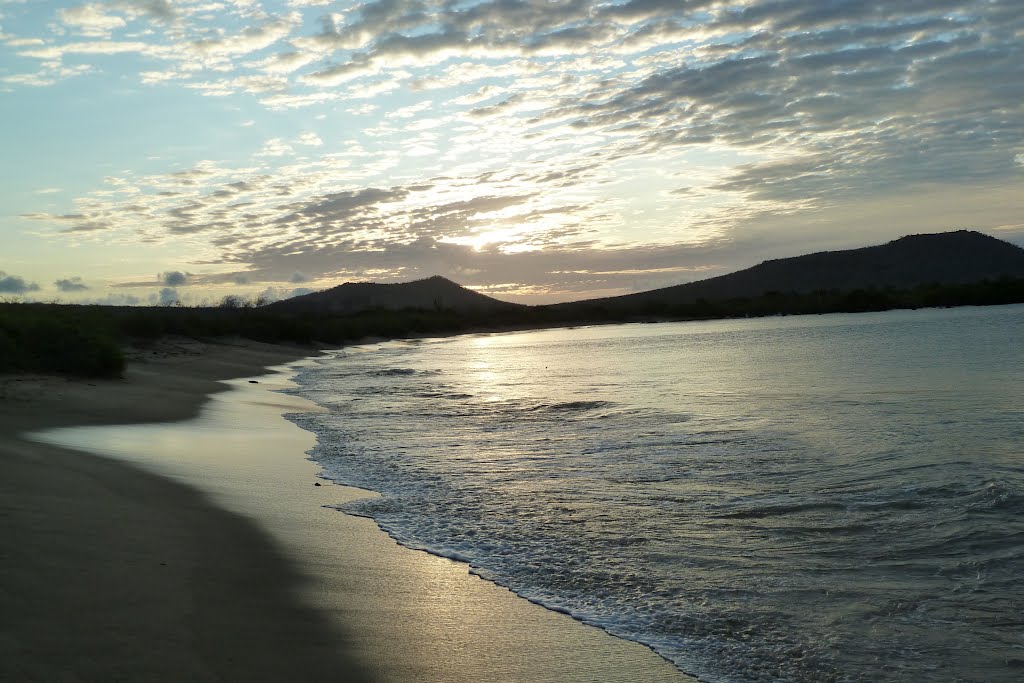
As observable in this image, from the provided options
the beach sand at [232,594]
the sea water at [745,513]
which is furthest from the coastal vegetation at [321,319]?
the beach sand at [232,594]

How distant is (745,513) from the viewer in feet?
23.7

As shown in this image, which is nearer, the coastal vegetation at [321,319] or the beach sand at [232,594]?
the beach sand at [232,594]

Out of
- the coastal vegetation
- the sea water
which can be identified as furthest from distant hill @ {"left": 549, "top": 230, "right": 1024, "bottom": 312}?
the sea water

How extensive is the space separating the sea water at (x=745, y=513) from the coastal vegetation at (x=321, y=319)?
616cm

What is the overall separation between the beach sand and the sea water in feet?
1.51

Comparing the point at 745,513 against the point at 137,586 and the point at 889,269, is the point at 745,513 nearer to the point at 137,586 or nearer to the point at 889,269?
the point at 137,586

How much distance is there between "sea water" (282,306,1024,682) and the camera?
14.5 feet

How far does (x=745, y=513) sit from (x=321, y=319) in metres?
80.3

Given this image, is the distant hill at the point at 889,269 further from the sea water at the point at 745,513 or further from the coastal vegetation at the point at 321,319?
the sea water at the point at 745,513

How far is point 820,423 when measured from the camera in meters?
12.7

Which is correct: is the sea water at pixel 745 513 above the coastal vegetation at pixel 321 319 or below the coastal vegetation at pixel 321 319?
below

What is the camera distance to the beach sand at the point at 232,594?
366cm

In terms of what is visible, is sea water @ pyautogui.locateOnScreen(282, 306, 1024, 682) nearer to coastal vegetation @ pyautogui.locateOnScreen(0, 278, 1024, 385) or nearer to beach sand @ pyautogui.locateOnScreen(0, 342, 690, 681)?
beach sand @ pyautogui.locateOnScreen(0, 342, 690, 681)

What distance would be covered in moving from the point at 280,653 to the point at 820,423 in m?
10.9
